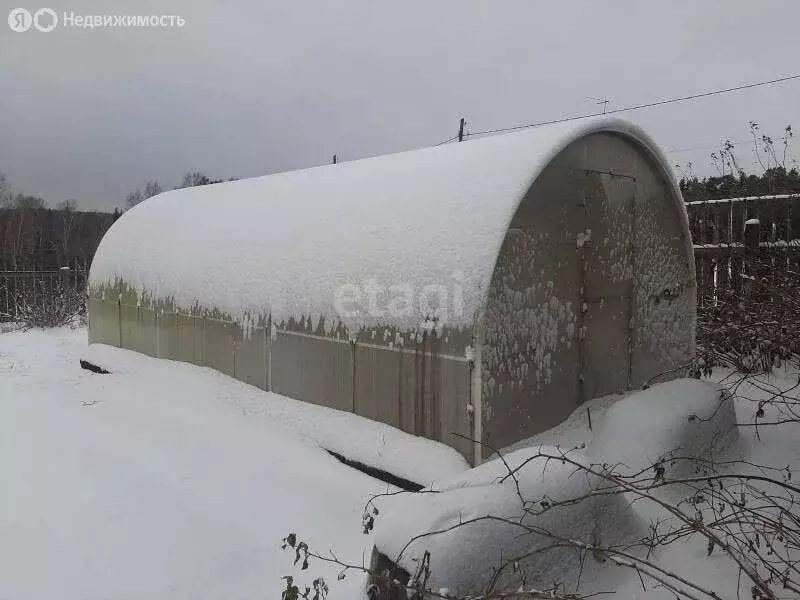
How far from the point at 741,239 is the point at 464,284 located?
A: 20.8 feet

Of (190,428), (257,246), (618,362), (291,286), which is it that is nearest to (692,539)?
(618,362)

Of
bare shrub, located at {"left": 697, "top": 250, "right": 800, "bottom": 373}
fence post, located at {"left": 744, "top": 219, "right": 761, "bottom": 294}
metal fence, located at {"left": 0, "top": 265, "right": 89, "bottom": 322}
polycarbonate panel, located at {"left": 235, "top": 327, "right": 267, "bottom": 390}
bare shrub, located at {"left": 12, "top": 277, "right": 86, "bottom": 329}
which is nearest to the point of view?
bare shrub, located at {"left": 697, "top": 250, "right": 800, "bottom": 373}

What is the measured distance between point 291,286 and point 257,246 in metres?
1.06

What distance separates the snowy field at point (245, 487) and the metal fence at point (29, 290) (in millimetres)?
8579

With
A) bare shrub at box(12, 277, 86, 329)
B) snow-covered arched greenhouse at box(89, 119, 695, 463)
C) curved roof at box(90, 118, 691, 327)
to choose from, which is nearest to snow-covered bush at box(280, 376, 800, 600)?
snow-covered arched greenhouse at box(89, 119, 695, 463)

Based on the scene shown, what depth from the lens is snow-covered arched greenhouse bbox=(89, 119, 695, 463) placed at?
464cm

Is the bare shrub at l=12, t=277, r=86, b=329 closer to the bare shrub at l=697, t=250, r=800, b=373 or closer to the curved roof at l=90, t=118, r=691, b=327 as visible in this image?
the curved roof at l=90, t=118, r=691, b=327

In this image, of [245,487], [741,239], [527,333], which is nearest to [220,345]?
[245,487]

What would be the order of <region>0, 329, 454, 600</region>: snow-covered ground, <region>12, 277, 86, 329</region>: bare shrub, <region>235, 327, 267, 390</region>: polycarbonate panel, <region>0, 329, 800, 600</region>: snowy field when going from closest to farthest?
<region>0, 329, 800, 600</region>: snowy field, <region>0, 329, 454, 600</region>: snow-covered ground, <region>235, 327, 267, 390</region>: polycarbonate panel, <region>12, 277, 86, 329</region>: bare shrub

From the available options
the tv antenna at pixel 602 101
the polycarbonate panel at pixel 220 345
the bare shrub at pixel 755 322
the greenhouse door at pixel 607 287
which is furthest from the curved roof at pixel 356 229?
the tv antenna at pixel 602 101

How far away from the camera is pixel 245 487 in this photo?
4742 millimetres

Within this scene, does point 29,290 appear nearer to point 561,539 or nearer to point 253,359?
point 253,359

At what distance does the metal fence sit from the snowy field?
8579mm

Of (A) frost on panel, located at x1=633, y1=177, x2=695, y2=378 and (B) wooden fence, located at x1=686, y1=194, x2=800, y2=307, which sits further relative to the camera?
(B) wooden fence, located at x1=686, y1=194, x2=800, y2=307
